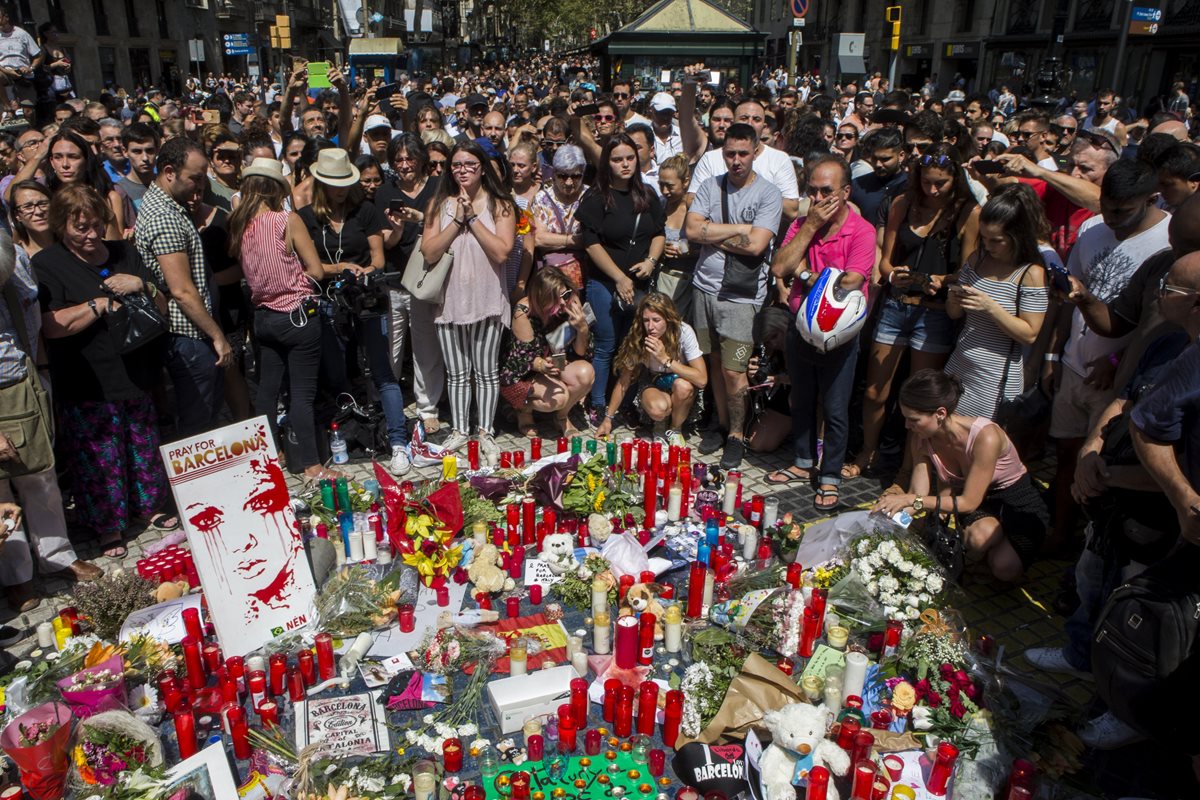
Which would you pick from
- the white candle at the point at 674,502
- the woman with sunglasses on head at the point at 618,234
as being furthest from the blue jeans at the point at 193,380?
the white candle at the point at 674,502

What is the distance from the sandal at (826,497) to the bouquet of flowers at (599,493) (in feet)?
3.99

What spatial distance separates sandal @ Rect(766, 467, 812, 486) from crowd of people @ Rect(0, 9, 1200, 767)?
21mm

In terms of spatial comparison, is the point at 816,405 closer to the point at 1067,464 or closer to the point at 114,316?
the point at 1067,464

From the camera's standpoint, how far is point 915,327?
5.19 m

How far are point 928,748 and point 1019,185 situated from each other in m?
2.95

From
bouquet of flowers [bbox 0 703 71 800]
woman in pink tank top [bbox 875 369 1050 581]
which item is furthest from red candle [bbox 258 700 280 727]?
woman in pink tank top [bbox 875 369 1050 581]

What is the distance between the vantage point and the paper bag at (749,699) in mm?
3219

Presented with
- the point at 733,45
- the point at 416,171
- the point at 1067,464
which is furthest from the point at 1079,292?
the point at 733,45

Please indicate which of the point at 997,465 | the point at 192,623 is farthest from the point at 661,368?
the point at 192,623

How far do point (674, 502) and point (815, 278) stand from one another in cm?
161

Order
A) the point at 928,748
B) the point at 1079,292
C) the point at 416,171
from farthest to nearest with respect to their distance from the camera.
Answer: the point at 416,171 → the point at 1079,292 → the point at 928,748

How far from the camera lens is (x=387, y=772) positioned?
3.09m

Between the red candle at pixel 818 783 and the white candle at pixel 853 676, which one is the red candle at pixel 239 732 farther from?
the white candle at pixel 853 676

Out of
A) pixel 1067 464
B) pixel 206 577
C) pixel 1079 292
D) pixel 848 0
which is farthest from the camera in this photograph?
pixel 848 0
